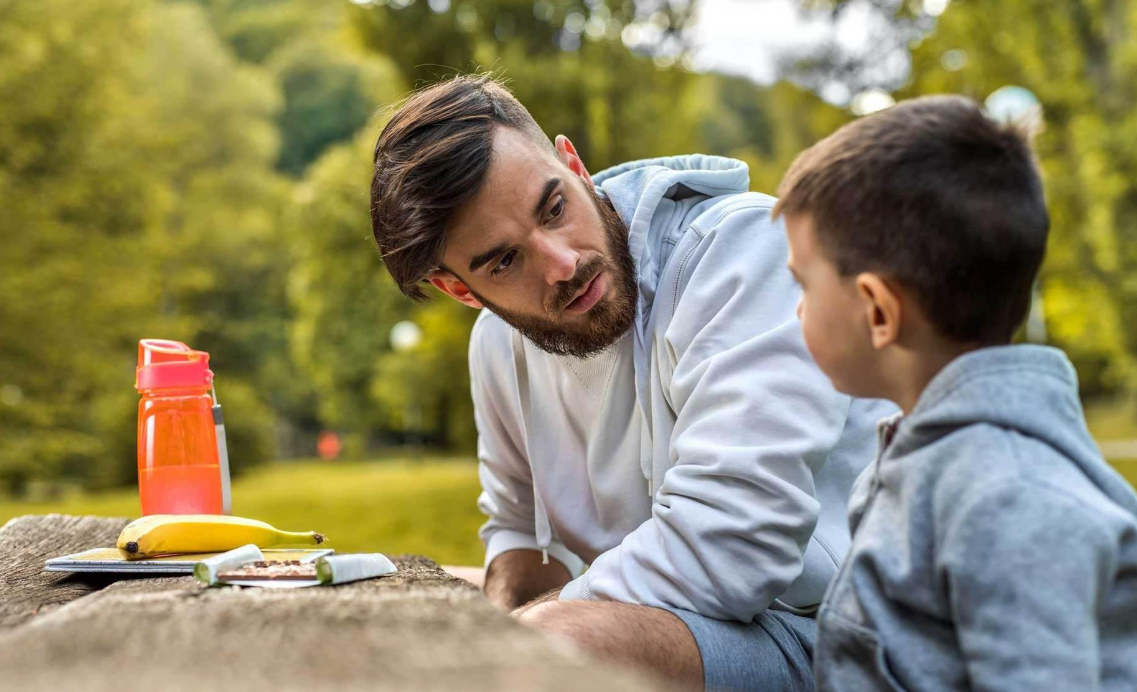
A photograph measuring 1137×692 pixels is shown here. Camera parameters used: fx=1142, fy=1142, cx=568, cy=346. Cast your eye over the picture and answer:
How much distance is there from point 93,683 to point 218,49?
30.1m

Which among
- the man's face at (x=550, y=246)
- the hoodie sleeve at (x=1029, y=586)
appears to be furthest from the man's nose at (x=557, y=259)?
the hoodie sleeve at (x=1029, y=586)

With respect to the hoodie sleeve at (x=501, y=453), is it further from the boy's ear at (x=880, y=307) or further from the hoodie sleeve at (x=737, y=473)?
the boy's ear at (x=880, y=307)

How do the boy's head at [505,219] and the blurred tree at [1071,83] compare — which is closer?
the boy's head at [505,219]

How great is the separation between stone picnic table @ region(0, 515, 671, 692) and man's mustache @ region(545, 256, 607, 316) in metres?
0.98

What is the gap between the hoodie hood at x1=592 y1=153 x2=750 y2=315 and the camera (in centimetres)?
237

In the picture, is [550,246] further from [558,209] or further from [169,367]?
[169,367]

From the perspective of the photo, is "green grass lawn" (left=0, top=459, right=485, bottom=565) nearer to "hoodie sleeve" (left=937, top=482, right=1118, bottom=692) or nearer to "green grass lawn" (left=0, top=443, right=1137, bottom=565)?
"green grass lawn" (left=0, top=443, right=1137, bottom=565)

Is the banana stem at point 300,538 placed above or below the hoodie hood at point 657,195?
below

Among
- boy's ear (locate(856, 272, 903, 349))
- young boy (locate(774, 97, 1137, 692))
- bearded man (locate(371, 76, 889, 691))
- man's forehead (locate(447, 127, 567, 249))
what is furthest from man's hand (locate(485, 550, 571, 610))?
boy's ear (locate(856, 272, 903, 349))

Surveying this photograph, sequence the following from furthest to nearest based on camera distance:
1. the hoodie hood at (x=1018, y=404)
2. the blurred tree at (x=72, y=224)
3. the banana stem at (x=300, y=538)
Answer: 1. the blurred tree at (x=72, y=224)
2. the banana stem at (x=300, y=538)
3. the hoodie hood at (x=1018, y=404)

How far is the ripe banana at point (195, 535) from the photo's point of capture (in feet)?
6.25

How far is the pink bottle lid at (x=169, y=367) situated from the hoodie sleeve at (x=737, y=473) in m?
0.90

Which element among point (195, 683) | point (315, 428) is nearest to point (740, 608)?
point (195, 683)

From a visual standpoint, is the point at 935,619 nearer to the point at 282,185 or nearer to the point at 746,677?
the point at 746,677
